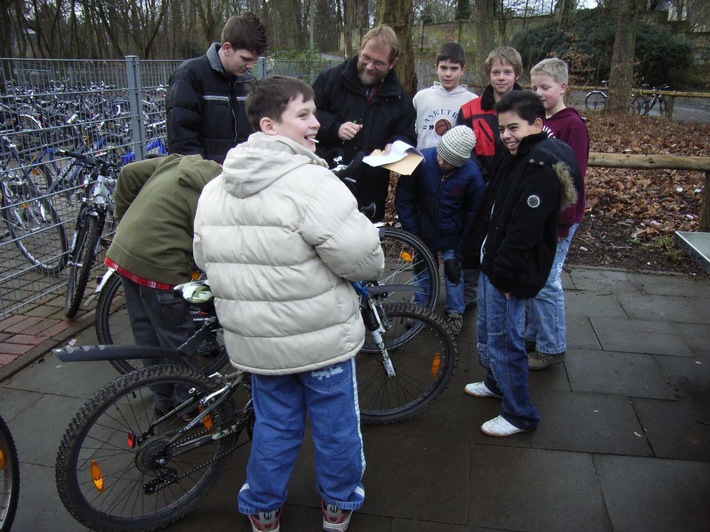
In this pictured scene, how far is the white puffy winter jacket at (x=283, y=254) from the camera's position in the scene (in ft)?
6.60

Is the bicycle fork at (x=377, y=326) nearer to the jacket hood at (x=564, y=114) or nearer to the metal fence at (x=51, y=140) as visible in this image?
the jacket hood at (x=564, y=114)

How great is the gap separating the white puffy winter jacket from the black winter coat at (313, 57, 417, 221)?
2.03m

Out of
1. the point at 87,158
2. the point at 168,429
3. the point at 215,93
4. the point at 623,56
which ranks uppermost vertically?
the point at 623,56

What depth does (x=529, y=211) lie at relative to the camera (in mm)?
2680

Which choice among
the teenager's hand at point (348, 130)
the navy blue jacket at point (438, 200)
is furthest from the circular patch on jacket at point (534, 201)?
the teenager's hand at point (348, 130)

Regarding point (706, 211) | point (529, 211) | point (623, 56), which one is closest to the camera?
point (529, 211)

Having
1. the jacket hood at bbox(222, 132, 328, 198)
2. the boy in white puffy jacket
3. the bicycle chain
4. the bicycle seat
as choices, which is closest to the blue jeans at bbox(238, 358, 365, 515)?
the boy in white puffy jacket

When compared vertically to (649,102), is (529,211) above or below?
below

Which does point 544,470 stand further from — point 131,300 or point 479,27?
point 479,27

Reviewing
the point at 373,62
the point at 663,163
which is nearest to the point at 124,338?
the point at 373,62

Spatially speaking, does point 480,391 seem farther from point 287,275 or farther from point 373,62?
point 373,62

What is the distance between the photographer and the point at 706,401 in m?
3.46

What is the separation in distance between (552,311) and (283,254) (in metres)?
2.21

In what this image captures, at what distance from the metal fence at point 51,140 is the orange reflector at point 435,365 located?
3016mm
